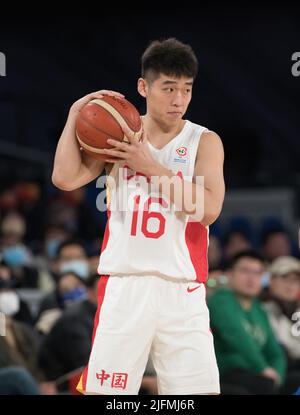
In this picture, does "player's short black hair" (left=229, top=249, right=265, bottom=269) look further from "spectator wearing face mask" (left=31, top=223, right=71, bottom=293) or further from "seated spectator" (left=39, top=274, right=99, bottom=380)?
"spectator wearing face mask" (left=31, top=223, right=71, bottom=293)

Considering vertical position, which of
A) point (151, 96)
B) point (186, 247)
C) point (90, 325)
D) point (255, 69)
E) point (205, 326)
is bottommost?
point (90, 325)

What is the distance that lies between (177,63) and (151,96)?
0.19 metres

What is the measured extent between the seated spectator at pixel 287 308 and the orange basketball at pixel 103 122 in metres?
3.99

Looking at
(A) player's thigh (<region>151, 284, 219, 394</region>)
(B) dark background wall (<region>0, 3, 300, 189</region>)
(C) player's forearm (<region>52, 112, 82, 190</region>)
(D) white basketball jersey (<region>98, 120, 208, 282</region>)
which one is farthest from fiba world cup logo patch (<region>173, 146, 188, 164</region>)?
(B) dark background wall (<region>0, 3, 300, 189</region>)

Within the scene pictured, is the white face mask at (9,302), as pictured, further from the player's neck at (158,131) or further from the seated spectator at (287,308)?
the player's neck at (158,131)

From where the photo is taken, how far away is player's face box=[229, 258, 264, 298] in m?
7.11

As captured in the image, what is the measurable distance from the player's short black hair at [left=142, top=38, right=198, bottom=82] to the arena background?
8.94 m

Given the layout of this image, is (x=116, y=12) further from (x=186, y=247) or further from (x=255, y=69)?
(x=186, y=247)

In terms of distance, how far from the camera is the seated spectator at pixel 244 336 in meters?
6.53

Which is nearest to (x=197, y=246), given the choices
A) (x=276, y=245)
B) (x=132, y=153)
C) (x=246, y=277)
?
(x=132, y=153)

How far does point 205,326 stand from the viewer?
390cm

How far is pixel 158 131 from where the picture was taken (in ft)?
13.4

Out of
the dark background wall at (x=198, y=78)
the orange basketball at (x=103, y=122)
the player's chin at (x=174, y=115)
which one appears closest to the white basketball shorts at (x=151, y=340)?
the orange basketball at (x=103, y=122)
